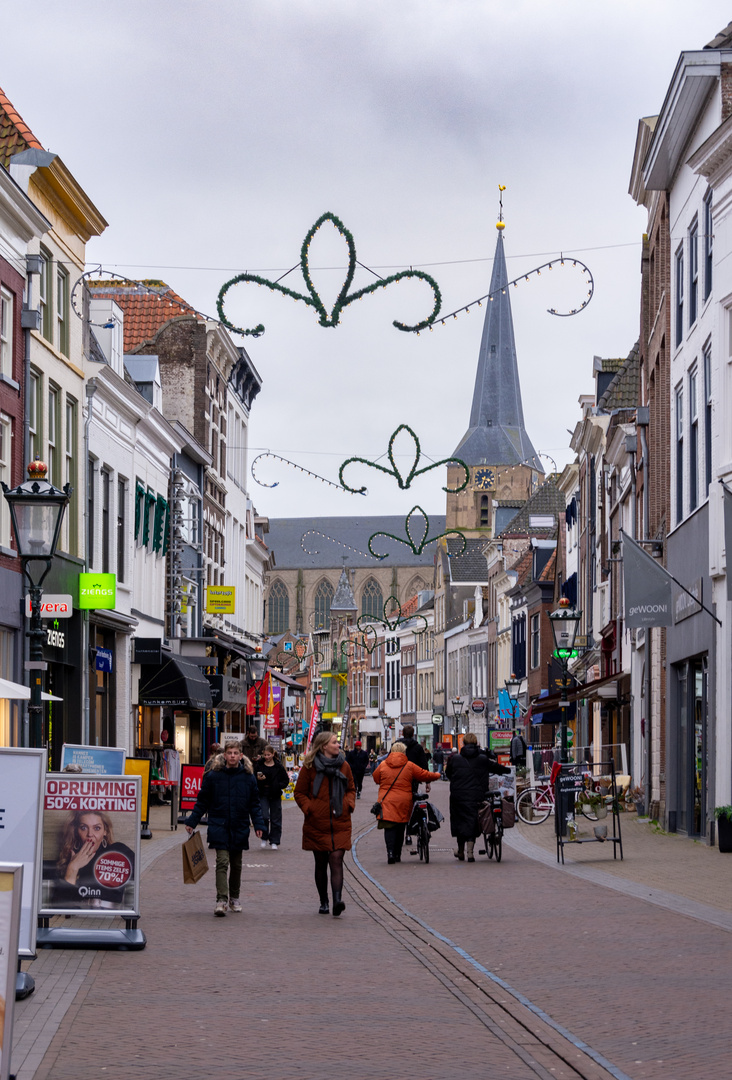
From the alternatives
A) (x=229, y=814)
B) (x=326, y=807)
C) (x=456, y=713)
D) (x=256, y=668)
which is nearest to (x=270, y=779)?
(x=326, y=807)

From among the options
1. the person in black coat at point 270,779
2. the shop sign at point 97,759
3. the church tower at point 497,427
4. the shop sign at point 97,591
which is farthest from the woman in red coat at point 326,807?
the church tower at point 497,427

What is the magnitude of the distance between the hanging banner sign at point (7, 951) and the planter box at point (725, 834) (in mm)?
15921

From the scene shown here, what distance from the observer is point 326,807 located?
14422 millimetres

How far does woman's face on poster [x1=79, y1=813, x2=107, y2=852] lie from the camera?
11.7 meters

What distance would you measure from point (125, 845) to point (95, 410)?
20.5 m

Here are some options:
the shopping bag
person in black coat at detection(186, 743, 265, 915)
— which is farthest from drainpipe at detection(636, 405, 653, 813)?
the shopping bag

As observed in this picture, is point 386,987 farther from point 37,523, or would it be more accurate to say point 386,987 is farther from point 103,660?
point 103,660

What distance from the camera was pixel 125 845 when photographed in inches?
462

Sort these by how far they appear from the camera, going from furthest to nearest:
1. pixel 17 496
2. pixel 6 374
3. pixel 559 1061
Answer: pixel 6 374 → pixel 17 496 → pixel 559 1061

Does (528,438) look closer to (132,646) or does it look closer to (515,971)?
(132,646)

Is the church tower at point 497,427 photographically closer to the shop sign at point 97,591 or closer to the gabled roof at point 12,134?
the shop sign at point 97,591

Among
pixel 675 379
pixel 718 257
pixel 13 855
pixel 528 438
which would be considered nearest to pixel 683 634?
pixel 675 379

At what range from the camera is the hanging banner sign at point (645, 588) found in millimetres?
24062

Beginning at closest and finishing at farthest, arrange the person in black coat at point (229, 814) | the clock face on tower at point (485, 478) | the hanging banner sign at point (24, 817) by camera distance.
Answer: the hanging banner sign at point (24, 817), the person in black coat at point (229, 814), the clock face on tower at point (485, 478)
